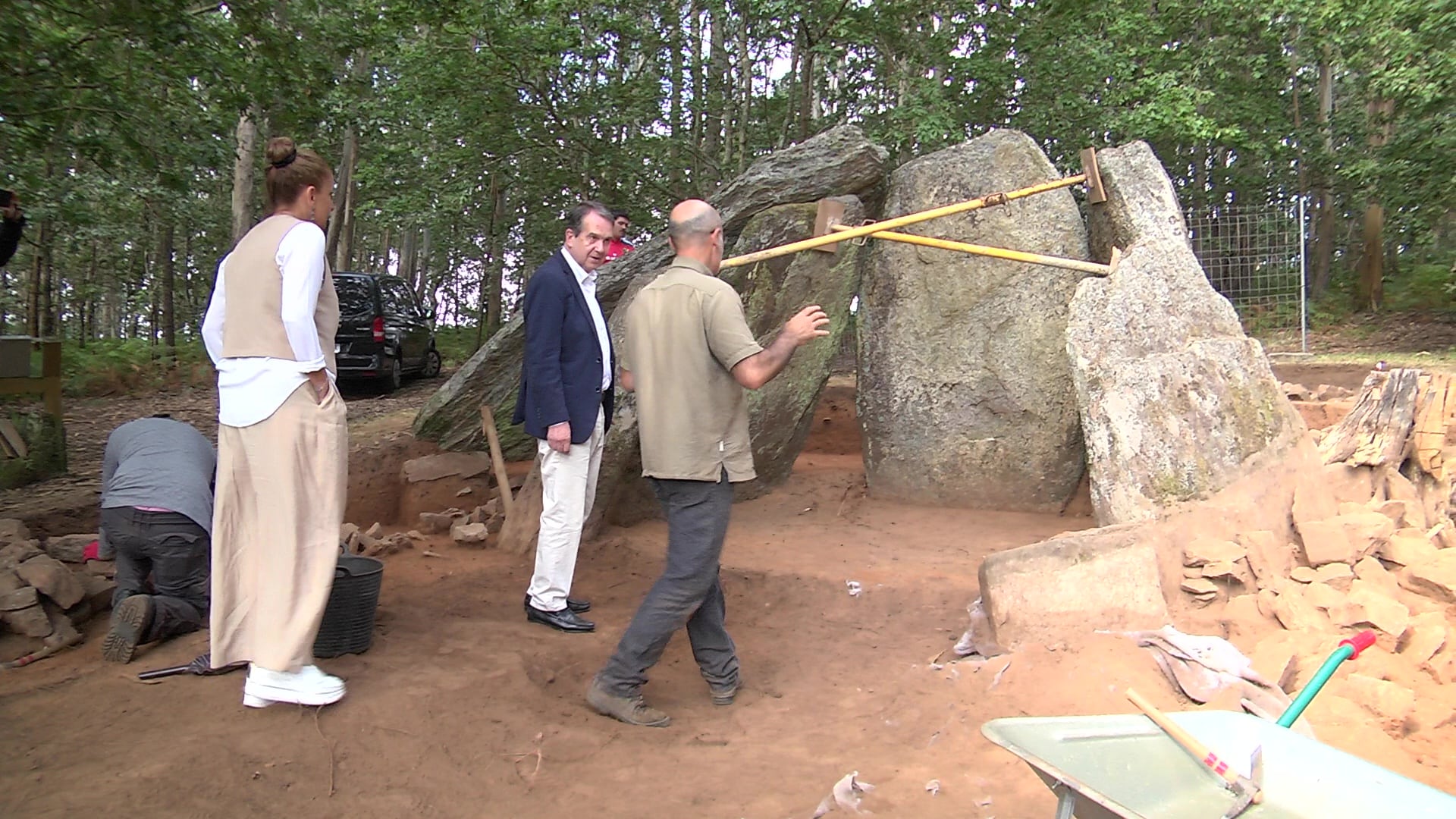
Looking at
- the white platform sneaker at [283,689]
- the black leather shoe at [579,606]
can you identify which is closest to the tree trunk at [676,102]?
the black leather shoe at [579,606]

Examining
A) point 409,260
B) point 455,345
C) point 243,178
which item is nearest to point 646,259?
point 243,178

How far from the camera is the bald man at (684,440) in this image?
336 cm

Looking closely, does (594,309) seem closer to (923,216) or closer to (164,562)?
(164,562)

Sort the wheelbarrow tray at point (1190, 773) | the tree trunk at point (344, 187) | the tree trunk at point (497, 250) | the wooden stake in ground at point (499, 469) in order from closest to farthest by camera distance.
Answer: the wheelbarrow tray at point (1190, 773), the wooden stake in ground at point (499, 469), the tree trunk at point (344, 187), the tree trunk at point (497, 250)

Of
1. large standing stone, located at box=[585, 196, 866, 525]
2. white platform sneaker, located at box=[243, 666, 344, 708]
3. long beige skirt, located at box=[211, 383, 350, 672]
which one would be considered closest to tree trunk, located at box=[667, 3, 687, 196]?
large standing stone, located at box=[585, 196, 866, 525]

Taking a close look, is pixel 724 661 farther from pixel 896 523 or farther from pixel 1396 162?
pixel 1396 162

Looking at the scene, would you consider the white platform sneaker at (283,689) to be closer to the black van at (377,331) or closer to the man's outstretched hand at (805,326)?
the man's outstretched hand at (805,326)

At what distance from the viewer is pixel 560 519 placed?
4.26 meters

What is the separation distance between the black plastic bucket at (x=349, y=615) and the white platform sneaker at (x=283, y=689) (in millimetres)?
421

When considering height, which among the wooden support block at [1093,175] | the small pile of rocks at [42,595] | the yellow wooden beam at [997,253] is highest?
the wooden support block at [1093,175]

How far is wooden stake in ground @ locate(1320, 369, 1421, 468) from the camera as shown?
461 centimetres

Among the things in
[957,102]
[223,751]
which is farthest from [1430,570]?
[957,102]

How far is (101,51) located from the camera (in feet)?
20.2

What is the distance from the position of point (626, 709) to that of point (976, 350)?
12.9ft
